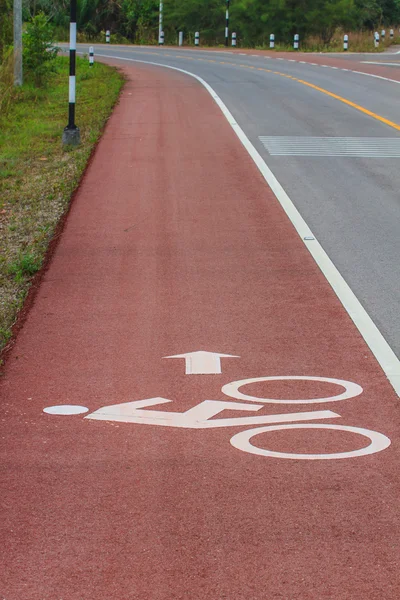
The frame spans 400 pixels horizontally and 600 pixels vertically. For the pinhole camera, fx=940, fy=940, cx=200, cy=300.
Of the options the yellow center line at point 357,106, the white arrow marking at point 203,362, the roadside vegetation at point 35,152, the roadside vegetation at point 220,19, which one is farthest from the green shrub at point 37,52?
the roadside vegetation at point 220,19

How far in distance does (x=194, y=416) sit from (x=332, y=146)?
11.5 metres

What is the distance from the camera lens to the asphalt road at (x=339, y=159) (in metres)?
8.65

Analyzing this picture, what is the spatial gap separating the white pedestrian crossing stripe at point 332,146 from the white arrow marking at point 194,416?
10.2 m

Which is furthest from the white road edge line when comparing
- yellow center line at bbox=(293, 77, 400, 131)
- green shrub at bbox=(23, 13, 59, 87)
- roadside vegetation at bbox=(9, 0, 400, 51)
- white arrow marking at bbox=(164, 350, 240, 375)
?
roadside vegetation at bbox=(9, 0, 400, 51)

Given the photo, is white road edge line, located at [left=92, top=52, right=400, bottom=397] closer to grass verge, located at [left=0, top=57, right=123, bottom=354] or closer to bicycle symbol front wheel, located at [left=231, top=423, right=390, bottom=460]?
bicycle symbol front wheel, located at [left=231, top=423, right=390, bottom=460]

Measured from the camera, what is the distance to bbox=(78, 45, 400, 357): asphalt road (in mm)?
8648

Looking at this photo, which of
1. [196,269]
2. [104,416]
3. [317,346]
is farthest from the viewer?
[196,269]

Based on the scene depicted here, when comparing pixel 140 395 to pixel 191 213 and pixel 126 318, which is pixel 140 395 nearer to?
pixel 126 318

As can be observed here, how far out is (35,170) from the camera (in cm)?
1434

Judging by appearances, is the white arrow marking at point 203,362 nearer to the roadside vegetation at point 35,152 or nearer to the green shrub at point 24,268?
the roadside vegetation at point 35,152

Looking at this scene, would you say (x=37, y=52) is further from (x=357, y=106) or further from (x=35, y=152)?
(x=35, y=152)

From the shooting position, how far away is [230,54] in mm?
44594

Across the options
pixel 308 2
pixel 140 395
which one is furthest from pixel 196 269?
pixel 308 2

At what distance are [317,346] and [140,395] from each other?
4.92 ft
